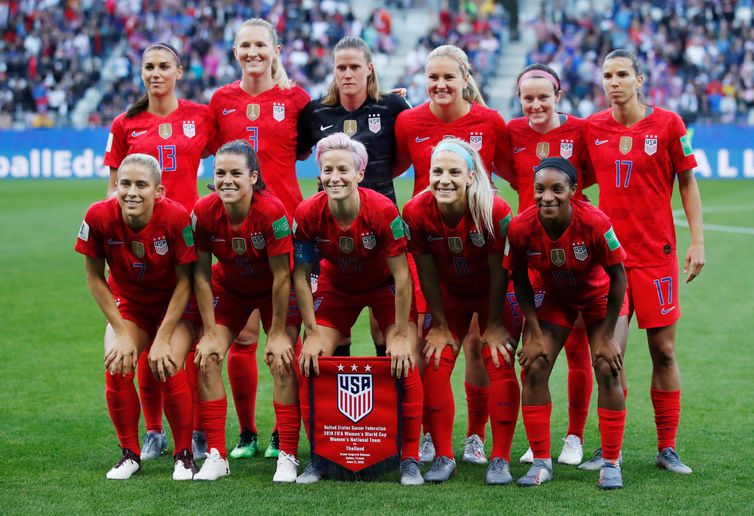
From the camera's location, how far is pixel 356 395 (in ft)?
18.8

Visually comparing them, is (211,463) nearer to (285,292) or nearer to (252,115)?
(285,292)

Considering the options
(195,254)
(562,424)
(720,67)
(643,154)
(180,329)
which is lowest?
(562,424)

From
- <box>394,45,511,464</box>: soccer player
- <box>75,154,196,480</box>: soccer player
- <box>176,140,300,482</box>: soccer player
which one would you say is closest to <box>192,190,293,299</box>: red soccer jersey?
<box>176,140,300,482</box>: soccer player

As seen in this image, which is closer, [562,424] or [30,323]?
[562,424]

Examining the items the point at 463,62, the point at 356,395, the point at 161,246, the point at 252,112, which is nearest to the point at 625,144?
the point at 463,62

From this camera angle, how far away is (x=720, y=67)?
26500 mm

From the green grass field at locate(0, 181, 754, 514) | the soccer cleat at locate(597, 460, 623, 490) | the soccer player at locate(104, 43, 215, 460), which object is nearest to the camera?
the green grass field at locate(0, 181, 754, 514)

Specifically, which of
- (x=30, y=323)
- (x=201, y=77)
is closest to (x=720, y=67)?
(x=201, y=77)

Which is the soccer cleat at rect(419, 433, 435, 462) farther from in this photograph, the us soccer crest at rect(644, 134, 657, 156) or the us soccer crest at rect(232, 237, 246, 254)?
→ the us soccer crest at rect(644, 134, 657, 156)

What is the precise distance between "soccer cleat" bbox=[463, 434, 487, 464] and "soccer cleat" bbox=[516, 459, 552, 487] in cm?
51

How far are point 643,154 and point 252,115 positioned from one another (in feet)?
7.66

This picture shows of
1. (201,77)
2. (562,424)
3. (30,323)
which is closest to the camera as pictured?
(562,424)

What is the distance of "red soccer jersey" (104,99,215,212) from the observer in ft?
21.0

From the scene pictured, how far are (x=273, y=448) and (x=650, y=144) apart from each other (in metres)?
2.77
